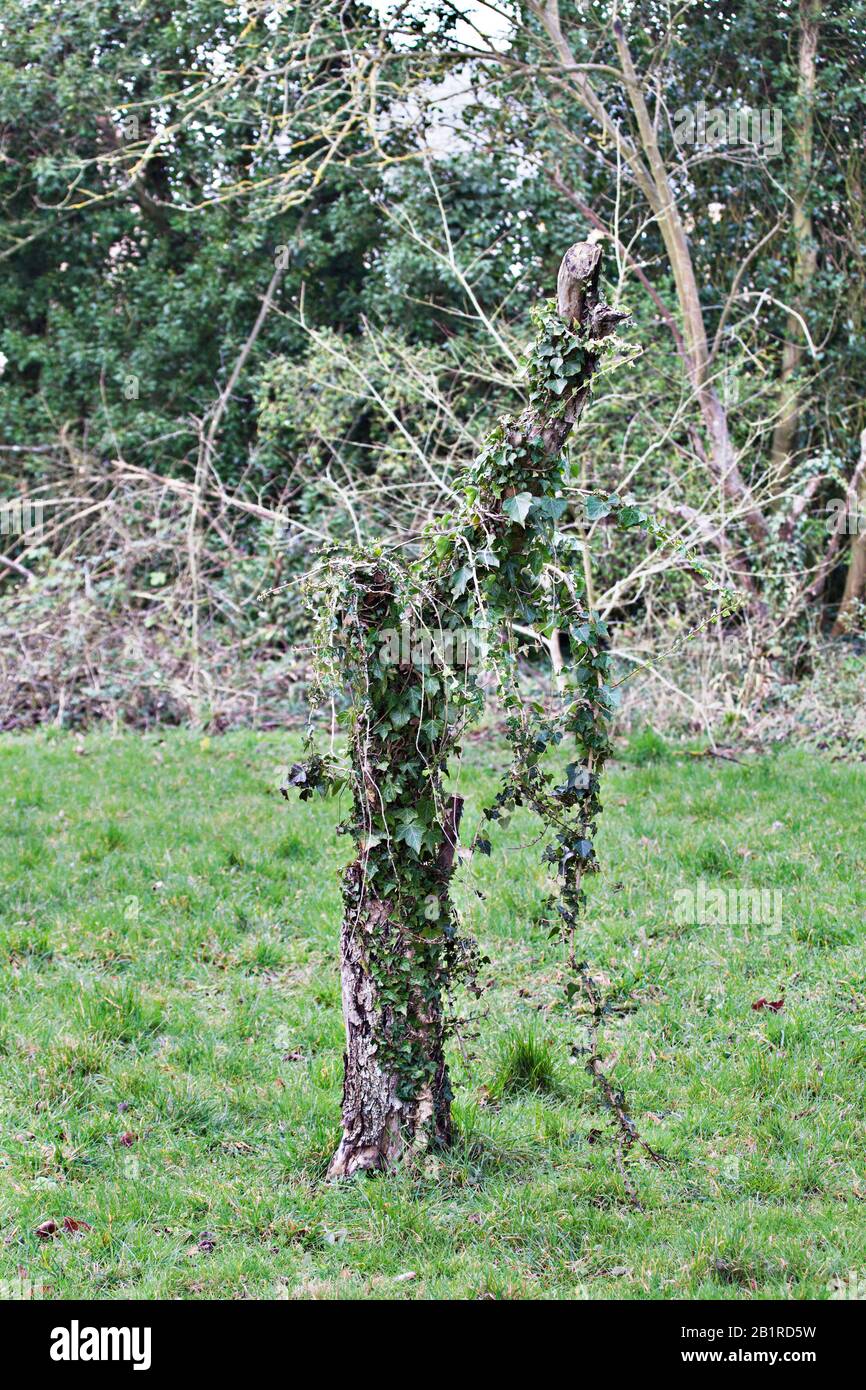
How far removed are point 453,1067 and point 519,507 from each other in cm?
219

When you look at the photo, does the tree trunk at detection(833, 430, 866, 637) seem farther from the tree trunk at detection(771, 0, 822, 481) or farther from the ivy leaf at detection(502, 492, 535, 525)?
the ivy leaf at detection(502, 492, 535, 525)

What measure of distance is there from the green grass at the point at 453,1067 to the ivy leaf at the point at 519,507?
187cm

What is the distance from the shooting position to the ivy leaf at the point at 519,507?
356 centimetres

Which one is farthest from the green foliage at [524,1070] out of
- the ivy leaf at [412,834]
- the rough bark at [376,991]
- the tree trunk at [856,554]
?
the tree trunk at [856,554]

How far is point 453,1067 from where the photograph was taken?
15.2 feet

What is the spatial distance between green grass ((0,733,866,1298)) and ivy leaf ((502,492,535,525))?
6.13 feet

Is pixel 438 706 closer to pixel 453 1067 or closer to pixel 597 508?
pixel 597 508

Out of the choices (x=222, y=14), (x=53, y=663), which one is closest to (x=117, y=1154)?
(x=53, y=663)

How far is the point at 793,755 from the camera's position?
333 inches

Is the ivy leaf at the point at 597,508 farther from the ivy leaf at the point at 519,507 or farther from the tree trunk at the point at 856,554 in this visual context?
the tree trunk at the point at 856,554

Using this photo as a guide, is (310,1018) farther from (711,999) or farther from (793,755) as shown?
(793,755)

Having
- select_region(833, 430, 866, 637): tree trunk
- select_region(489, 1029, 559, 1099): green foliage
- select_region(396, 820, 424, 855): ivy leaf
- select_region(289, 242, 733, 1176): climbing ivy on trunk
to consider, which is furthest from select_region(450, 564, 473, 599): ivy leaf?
select_region(833, 430, 866, 637): tree trunk

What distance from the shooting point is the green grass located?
3471mm

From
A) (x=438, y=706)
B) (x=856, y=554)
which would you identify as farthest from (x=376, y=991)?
(x=856, y=554)
